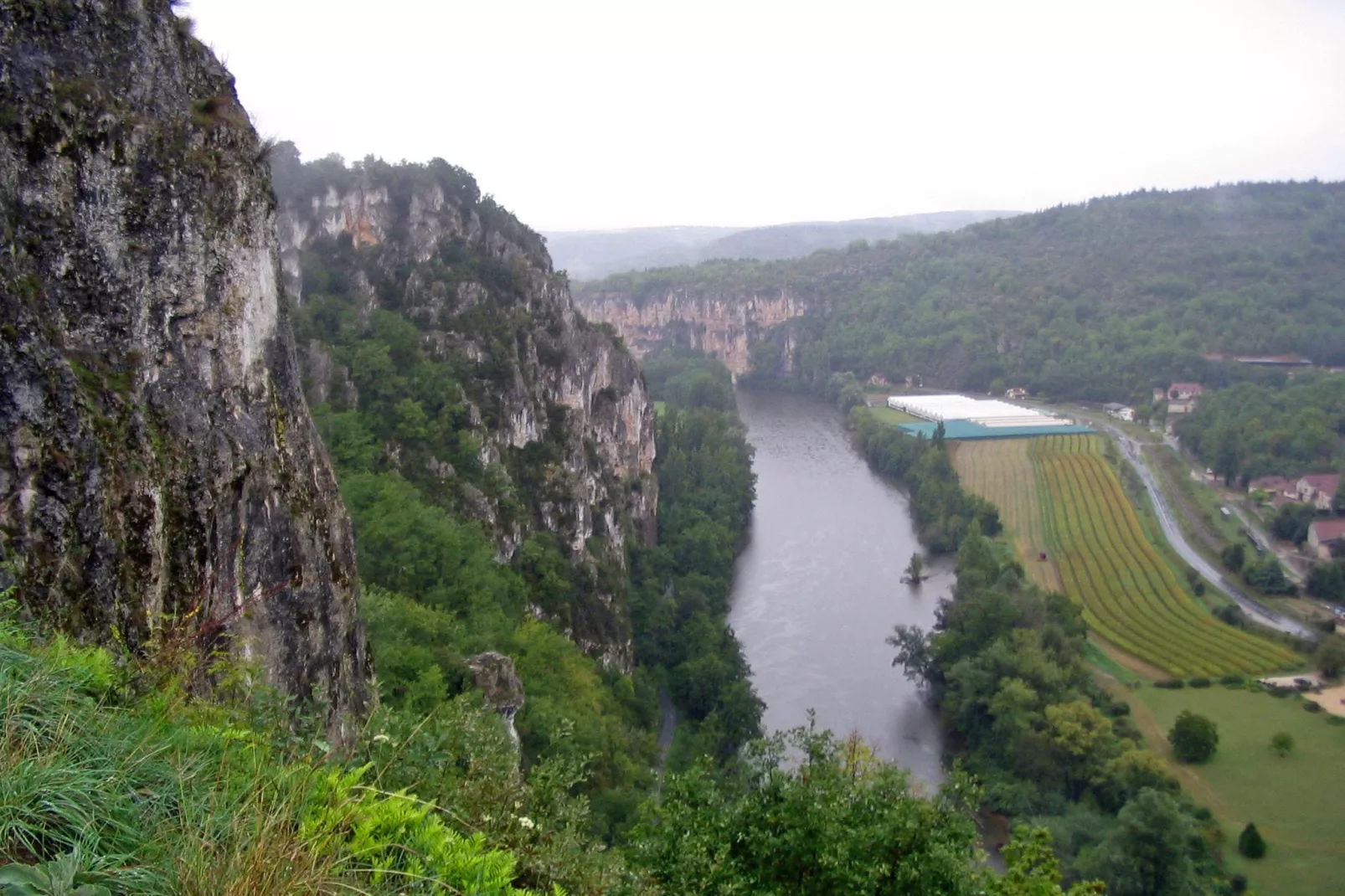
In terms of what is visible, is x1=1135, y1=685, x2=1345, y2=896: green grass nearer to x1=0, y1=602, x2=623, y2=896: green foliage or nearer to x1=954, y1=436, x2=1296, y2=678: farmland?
x1=954, y1=436, x2=1296, y2=678: farmland

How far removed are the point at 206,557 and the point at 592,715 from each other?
34.3ft

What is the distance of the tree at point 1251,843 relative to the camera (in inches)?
620

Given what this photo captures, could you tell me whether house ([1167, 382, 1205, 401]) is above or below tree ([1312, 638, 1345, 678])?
above

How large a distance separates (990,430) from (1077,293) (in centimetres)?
3085

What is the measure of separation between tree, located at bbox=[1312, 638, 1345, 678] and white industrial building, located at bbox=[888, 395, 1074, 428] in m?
28.6

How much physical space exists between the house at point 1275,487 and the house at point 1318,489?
0.25 meters

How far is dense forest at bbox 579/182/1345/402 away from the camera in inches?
2441

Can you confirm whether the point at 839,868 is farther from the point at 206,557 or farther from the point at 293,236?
the point at 293,236

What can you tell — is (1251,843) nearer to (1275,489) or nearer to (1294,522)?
(1294,522)

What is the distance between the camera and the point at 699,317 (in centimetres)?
8919

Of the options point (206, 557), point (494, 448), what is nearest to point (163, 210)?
point (206, 557)

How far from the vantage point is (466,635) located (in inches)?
597

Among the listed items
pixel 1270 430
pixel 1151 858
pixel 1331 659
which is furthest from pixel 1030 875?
pixel 1270 430

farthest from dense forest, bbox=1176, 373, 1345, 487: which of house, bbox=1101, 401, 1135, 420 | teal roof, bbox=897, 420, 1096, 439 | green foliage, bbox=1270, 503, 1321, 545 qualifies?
green foliage, bbox=1270, 503, 1321, 545
